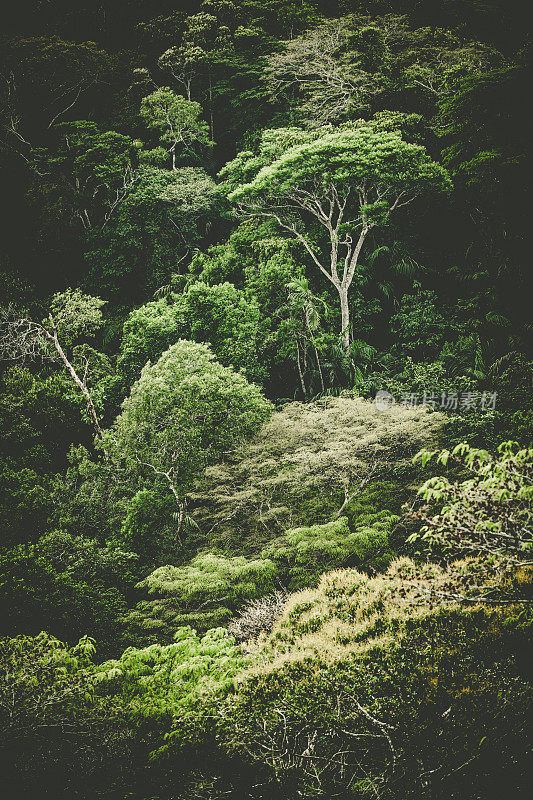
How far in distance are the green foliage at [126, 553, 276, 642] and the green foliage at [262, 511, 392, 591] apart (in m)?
0.47

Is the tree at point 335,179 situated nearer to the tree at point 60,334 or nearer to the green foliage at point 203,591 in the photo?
the tree at point 60,334

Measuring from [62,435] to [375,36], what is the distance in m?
16.4

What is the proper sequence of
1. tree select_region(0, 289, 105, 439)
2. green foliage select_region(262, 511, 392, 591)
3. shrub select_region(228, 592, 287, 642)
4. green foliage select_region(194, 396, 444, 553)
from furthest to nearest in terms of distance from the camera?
tree select_region(0, 289, 105, 439), green foliage select_region(194, 396, 444, 553), green foliage select_region(262, 511, 392, 591), shrub select_region(228, 592, 287, 642)

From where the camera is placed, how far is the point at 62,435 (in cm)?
1551

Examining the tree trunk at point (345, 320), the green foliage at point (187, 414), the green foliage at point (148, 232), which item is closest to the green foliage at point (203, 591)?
the green foliage at point (187, 414)

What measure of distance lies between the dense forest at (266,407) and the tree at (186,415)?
0.23ft

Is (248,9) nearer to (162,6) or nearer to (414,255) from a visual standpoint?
(162,6)

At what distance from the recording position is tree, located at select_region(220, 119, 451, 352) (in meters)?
13.0

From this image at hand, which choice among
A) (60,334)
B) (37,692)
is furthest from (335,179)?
(37,692)

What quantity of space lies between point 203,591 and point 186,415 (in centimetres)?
398

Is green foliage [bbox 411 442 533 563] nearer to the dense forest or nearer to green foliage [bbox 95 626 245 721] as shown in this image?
the dense forest

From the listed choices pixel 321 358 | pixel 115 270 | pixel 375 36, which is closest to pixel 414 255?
pixel 321 358

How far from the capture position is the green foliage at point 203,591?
7559mm

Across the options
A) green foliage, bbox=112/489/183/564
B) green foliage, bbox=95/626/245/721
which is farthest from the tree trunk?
green foliage, bbox=95/626/245/721
